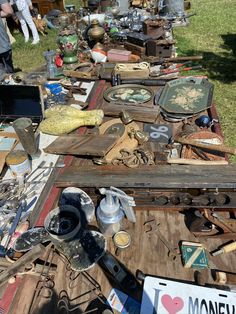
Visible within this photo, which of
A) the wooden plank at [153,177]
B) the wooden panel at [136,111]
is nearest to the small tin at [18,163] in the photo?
the wooden plank at [153,177]

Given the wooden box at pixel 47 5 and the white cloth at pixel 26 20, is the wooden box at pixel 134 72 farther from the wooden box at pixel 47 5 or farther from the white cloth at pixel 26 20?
the wooden box at pixel 47 5

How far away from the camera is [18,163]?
8.71ft

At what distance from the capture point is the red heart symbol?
5.67 ft

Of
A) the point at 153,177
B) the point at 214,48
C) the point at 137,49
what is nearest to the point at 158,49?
the point at 137,49

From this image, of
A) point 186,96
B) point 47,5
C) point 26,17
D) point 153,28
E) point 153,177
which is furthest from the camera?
point 47,5

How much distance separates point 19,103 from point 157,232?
2.24 meters

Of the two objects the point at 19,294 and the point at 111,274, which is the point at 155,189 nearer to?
the point at 111,274

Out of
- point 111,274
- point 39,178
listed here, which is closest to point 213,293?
point 111,274

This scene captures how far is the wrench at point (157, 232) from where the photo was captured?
2.07m

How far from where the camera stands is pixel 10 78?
15.4 ft

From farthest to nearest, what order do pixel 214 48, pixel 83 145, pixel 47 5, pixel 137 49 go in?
pixel 47 5 → pixel 214 48 → pixel 137 49 → pixel 83 145

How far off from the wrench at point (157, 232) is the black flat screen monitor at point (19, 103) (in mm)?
1852

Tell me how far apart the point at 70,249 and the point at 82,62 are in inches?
154

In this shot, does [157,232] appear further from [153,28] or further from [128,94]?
[153,28]
